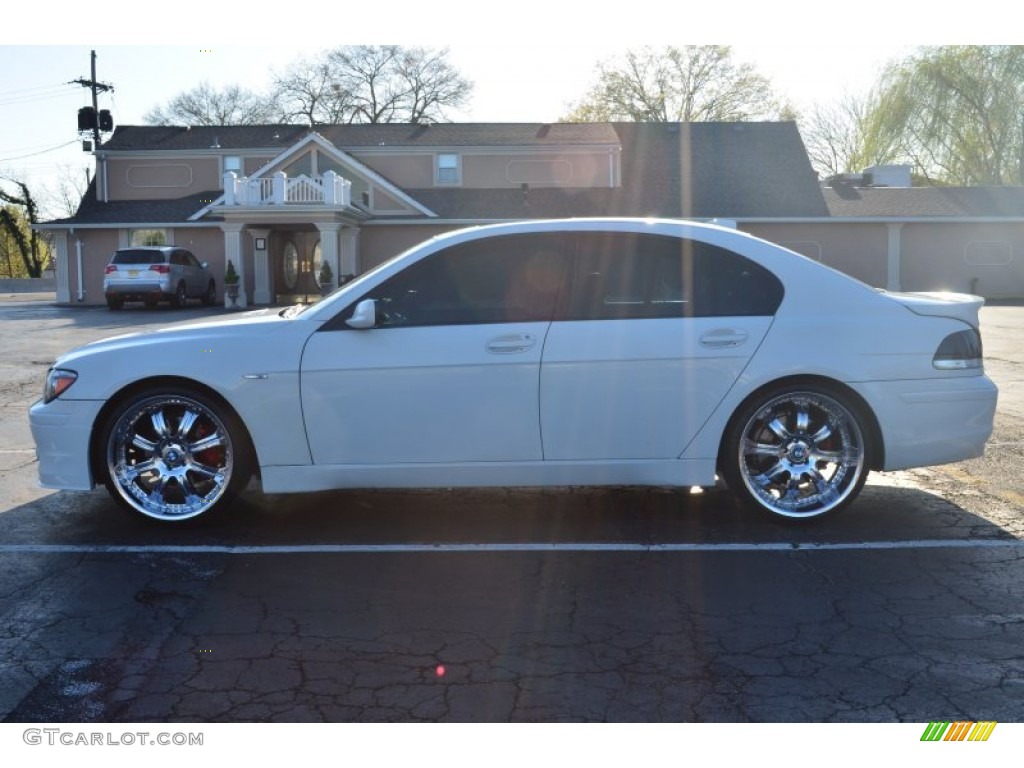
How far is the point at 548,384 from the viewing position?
5555 mm

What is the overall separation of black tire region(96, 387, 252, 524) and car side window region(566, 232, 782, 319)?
194 centimetres

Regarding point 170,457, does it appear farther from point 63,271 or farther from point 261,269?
point 63,271

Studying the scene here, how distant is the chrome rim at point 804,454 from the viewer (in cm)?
570

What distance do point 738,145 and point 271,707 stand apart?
3701 centimetres

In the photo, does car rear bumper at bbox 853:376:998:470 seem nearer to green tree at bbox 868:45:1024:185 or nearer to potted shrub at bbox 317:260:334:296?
potted shrub at bbox 317:260:334:296

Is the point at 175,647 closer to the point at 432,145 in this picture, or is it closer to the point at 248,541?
the point at 248,541

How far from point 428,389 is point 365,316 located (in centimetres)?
50

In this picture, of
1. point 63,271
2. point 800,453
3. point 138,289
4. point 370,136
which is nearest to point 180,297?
point 138,289

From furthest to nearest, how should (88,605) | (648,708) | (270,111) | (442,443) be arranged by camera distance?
(270,111) < (442,443) < (88,605) < (648,708)

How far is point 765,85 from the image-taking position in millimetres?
51344

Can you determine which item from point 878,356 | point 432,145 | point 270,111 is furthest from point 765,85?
point 878,356

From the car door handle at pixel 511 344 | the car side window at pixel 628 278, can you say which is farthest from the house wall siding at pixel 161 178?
the car door handle at pixel 511 344

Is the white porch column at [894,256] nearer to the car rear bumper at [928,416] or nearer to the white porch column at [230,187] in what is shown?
the white porch column at [230,187]

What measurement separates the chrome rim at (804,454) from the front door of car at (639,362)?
1.18ft
